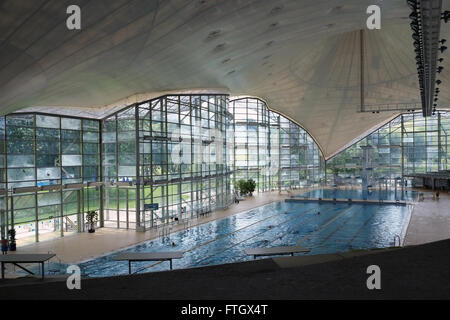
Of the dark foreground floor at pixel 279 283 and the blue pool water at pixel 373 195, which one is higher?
the dark foreground floor at pixel 279 283

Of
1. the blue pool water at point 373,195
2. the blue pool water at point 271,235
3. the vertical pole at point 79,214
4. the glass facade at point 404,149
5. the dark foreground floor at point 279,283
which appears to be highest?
the glass facade at point 404,149

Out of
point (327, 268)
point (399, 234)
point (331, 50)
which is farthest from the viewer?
point (331, 50)

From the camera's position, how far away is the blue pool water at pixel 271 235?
13672mm

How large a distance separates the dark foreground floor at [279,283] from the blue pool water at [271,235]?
30.4 ft

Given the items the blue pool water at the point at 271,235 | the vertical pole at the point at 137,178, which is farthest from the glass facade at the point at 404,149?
the vertical pole at the point at 137,178

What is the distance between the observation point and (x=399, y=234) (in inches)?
683

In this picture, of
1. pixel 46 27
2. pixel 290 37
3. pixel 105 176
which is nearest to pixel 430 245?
pixel 46 27

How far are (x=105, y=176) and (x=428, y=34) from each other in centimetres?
1826

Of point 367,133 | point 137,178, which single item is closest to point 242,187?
point 137,178

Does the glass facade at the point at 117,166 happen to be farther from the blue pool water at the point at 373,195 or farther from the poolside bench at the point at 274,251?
the poolside bench at the point at 274,251

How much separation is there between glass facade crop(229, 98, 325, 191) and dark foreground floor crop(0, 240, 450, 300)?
35746mm

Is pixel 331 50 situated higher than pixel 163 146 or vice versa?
pixel 331 50

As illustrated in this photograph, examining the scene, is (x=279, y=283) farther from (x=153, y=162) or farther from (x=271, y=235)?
(x=153, y=162)
